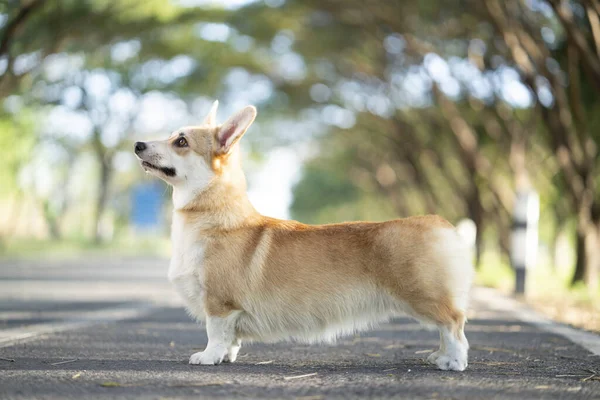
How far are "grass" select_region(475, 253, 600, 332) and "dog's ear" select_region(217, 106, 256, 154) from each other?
4.06 meters

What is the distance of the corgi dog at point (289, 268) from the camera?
5129 mm

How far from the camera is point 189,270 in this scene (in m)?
5.25

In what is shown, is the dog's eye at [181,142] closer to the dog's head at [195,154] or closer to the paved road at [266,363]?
the dog's head at [195,154]

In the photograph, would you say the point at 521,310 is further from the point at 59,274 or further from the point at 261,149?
the point at 261,149

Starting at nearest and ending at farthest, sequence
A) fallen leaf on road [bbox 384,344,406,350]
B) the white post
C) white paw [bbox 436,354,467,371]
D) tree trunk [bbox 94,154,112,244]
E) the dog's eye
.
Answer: white paw [bbox 436,354,467,371] < the dog's eye < fallen leaf on road [bbox 384,344,406,350] < the white post < tree trunk [bbox 94,154,112,244]

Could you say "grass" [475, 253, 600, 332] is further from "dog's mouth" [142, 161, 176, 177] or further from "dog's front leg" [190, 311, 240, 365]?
"dog's mouth" [142, 161, 176, 177]

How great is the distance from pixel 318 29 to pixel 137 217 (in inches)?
1026

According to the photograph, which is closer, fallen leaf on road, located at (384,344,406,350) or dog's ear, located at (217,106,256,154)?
dog's ear, located at (217,106,256,154)

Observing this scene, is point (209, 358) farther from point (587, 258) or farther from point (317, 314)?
point (587, 258)

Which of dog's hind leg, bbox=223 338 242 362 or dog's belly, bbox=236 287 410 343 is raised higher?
dog's belly, bbox=236 287 410 343

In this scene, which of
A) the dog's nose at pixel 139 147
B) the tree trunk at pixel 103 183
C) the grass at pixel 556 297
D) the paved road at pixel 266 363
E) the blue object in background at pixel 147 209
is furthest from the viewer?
the blue object in background at pixel 147 209

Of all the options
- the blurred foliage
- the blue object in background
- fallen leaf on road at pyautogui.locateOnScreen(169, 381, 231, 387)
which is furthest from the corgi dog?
the blue object in background

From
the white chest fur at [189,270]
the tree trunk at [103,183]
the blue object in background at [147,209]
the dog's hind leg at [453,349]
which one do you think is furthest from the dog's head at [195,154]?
the blue object in background at [147,209]

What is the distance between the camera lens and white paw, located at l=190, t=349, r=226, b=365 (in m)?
5.10
